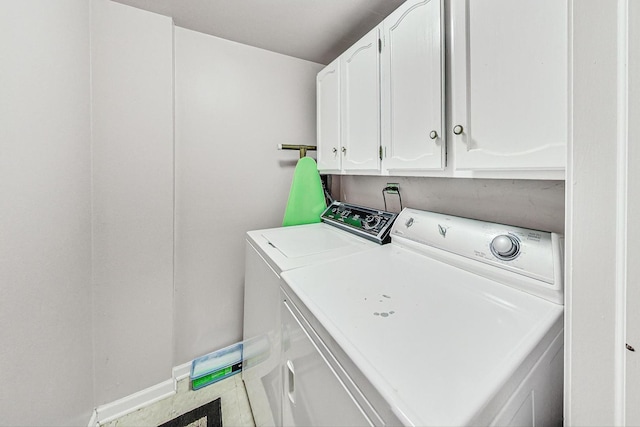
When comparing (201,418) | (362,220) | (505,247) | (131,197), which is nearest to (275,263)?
(362,220)

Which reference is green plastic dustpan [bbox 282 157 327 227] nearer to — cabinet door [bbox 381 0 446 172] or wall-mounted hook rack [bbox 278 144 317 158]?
wall-mounted hook rack [bbox 278 144 317 158]

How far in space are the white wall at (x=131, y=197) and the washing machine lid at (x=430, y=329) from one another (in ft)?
4.01

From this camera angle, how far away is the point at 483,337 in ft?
2.01

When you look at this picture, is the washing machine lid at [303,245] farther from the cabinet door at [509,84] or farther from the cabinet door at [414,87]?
the cabinet door at [509,84]

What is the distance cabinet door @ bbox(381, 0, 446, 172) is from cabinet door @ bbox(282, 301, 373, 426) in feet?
2.85

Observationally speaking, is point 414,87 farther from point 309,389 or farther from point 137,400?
point 137,400

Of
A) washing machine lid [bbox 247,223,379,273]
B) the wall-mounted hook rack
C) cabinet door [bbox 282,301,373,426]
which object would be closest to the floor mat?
cabinet door [bbox 282,301,373,426]

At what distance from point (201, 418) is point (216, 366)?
1.03 feet

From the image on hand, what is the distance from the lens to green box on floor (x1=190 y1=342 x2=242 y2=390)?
176 cm

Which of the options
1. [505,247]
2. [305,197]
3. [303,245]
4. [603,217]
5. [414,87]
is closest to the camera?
[603,217]

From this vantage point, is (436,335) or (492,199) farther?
(492,199)

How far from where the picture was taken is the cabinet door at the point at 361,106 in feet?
A: 4.51

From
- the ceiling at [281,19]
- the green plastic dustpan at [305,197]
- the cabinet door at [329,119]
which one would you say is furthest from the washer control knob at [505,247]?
the ceiling at [281,19]

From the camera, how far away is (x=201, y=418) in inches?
60.8
